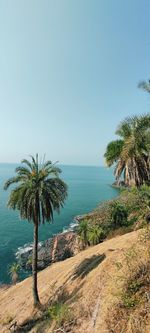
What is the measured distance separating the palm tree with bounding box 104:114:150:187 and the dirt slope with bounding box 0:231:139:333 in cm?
651

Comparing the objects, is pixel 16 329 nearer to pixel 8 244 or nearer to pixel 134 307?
pixel 134 307

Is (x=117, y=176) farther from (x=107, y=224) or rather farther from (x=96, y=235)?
(x=107, y=224)

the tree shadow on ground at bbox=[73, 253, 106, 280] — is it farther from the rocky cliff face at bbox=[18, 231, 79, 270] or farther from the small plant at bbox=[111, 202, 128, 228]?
the rocky cliff face at bbox=[18, 231, 79, 270]

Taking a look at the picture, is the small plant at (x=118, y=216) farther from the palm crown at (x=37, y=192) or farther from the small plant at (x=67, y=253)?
the palm crown at (x=37, y=192)

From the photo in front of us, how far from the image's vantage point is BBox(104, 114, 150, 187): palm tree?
21656 mm

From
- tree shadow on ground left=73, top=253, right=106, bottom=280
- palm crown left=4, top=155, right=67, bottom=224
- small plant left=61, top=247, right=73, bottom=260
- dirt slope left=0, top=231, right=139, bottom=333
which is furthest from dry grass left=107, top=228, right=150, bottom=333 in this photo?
small plant left=61, top=247, right=73, bottom=260

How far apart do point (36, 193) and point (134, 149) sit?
9.34m

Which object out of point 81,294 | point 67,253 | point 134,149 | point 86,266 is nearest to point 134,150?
point 134,149

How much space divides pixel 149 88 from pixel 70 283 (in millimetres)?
15761

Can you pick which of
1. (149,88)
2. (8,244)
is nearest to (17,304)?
(149,88)

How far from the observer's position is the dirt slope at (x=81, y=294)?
37.8 ft

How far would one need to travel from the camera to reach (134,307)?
10039 millimetres

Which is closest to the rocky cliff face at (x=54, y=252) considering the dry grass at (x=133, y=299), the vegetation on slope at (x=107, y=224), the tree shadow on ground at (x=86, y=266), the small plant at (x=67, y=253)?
the small plant at (x=67, y=253)

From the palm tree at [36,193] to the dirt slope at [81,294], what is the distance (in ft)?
6.39
